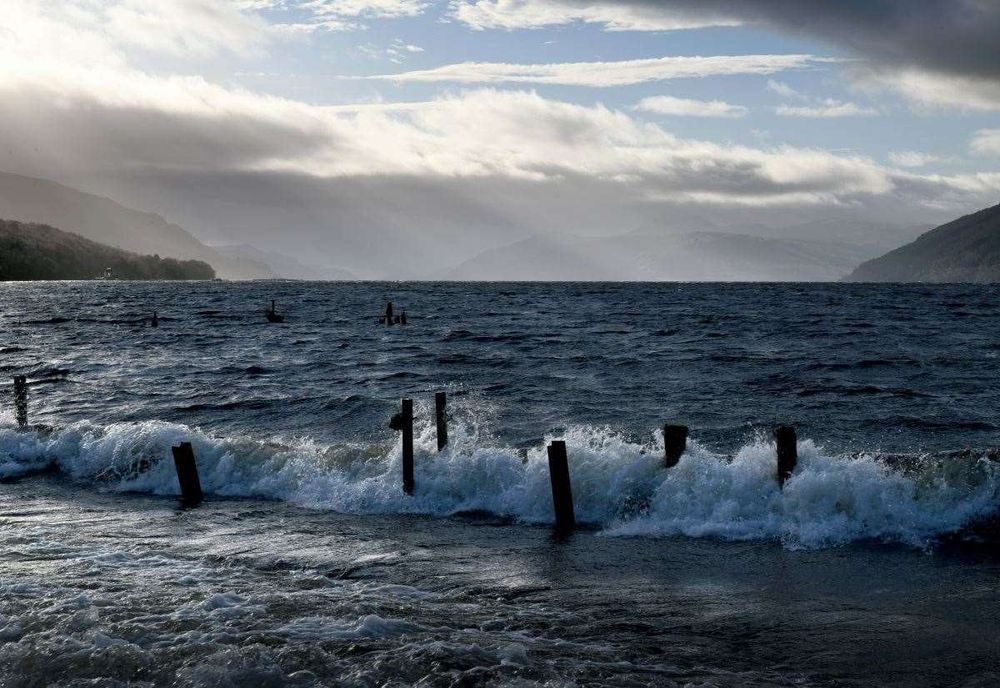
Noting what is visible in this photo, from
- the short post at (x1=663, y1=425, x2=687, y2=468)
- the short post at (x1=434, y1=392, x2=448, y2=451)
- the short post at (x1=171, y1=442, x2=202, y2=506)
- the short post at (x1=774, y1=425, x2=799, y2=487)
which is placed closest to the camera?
the short post at (x1=774, y1=425, x2=799, y2=487)

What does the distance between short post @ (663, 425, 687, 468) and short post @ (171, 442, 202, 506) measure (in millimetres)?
11641

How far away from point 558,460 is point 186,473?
970 centimetres

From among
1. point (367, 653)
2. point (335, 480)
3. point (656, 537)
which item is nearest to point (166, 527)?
point (335, 480)

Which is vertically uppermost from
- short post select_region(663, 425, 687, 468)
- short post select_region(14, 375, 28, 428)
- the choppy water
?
short post select_region(14, 375, 28, 428)

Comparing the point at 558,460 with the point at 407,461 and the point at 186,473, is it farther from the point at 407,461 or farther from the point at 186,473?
the point at 186,473

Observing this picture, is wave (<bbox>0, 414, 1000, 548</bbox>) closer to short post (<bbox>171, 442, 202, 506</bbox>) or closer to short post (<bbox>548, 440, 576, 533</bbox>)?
short post (<bbox>548, 440, 576, 533</bbox>)

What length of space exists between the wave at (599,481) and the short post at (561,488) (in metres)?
0.53

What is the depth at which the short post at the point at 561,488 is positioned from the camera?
59.0 ft

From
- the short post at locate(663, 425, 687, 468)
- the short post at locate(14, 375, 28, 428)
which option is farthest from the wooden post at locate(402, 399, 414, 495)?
the short post at locate(14, 375, 28, 428)

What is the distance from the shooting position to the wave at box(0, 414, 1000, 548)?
1711 centimetres

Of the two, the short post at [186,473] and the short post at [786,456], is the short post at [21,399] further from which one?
the short post at [786,456]

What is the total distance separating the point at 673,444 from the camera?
19469mm

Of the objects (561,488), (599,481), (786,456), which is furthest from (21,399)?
(786,456)

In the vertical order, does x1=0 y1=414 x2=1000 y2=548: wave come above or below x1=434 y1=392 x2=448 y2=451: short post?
below
